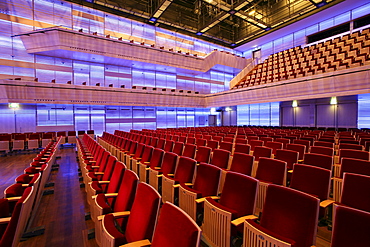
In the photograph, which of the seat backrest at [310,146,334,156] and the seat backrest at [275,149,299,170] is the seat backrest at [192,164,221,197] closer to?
the seat backrest at [275,149,299,170]

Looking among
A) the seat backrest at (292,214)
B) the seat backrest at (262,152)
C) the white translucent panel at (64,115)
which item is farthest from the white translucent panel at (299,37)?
the white translucent panel at (64,115)

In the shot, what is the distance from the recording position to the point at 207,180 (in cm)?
216

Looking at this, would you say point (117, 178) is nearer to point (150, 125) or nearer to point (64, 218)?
point (64, 218)

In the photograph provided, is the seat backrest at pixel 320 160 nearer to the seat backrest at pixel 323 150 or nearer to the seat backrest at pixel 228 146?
the seat backrest at pixel 323 150

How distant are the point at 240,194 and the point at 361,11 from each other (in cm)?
1651

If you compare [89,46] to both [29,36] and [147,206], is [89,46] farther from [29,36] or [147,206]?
[147,206]

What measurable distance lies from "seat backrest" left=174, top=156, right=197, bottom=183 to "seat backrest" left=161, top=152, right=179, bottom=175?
0.13 meters

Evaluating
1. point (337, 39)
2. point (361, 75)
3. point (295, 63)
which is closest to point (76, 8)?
point (295, 63)

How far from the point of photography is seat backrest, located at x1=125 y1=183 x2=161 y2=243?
1.27 m

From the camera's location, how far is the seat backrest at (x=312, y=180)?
6.18 feet

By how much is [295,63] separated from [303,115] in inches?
138

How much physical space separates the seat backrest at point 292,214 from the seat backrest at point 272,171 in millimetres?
825

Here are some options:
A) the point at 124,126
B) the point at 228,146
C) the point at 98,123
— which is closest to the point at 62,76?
the point at 98,123

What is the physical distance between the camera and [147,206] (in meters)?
1.33
